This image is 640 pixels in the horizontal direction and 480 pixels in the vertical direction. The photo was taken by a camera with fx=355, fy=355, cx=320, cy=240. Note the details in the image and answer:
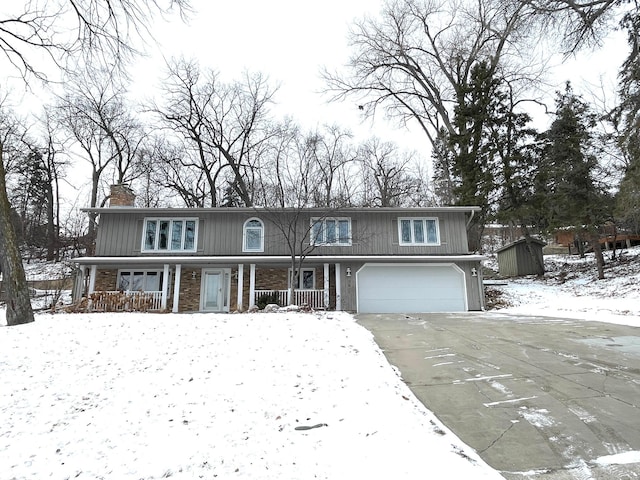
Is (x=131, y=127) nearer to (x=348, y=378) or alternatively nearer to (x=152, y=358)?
(x=152, y=358)

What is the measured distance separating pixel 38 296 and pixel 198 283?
10.8m

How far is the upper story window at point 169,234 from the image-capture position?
14.1 m

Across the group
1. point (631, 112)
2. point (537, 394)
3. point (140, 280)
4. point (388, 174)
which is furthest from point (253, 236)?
point (388, 174)

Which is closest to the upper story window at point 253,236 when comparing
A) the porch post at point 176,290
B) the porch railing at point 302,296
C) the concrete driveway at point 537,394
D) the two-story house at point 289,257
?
the two-story house at point 289,257

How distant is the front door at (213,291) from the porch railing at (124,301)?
1674 millimetres

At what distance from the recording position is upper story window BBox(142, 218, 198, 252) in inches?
555

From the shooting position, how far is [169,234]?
14.2 meters

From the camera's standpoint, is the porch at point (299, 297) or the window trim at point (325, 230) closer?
the porch at point (299, 297)

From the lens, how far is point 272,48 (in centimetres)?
1302

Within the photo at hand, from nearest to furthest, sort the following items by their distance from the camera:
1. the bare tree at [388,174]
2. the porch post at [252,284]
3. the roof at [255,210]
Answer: the porch post at [252,284] → the roof at [255,210] → the bare tree at [388,174]

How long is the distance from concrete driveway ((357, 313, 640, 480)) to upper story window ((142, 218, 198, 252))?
9.77 metres

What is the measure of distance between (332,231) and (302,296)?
2884 millimetres

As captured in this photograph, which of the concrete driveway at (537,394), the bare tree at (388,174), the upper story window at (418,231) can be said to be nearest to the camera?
the concrete driveway at (537,394)

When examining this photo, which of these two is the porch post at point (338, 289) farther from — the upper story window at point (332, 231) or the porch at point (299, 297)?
the upper story window at point (332, 231)
